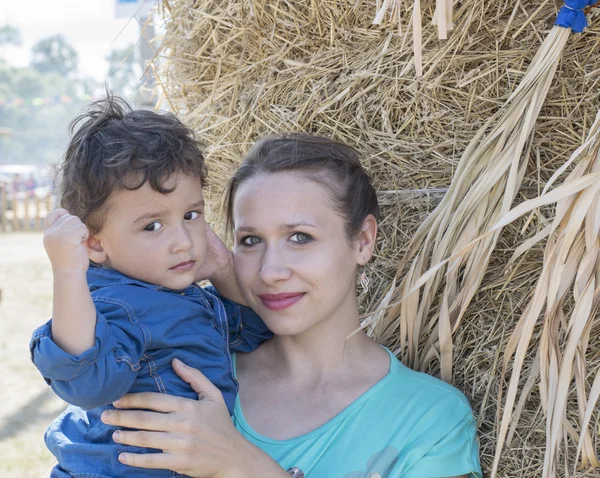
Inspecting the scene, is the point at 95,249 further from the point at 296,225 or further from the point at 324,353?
the point at 324,353

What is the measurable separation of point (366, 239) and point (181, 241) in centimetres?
49

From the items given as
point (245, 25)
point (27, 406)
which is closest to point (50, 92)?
point (27, 406)

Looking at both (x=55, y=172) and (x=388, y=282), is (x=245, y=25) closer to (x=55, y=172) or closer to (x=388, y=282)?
(x=55, y=172)

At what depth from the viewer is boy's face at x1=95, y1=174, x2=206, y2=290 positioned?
1.40 metres

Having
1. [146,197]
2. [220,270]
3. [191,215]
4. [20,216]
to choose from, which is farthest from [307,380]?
[20,216]

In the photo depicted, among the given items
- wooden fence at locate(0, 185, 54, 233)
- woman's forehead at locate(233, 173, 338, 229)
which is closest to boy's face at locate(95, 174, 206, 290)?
woman's forehead at locate(233, 173, 338, 229)

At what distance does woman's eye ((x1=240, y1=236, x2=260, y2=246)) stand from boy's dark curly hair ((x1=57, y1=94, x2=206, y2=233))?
21cm

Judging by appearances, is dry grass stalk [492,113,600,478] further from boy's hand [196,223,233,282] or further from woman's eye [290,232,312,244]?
boy's hand [196,223,233,282]

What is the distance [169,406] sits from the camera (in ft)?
4.53

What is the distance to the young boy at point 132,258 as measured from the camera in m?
1.34

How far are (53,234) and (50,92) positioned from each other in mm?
46410

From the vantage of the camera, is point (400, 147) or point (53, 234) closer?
point (53, 234)

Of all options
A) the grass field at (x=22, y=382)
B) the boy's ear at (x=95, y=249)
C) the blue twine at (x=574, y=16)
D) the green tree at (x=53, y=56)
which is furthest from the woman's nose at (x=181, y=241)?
the green tree at (x=53, y=56)

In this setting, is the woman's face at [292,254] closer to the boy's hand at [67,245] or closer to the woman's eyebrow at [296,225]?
the woman's eyebrow at [296,225]
